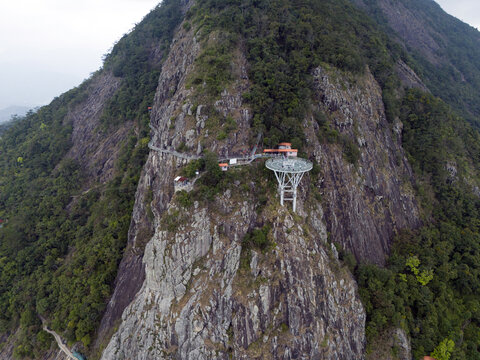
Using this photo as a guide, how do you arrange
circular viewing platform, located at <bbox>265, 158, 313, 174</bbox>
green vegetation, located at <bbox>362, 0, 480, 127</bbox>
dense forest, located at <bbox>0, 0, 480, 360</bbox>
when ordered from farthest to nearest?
green vegetation, located at <bbox>362, 0, 480, 127</bbox>
dense forest, located at <bbox>0, 0, 480, 360</bbox>
circular viewing platform, located at <bbox>265, 158, 313, 174</bbox>

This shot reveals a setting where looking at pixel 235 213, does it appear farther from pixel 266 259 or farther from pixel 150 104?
pixel 150 104

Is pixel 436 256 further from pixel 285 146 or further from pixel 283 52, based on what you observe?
pixel 283 52

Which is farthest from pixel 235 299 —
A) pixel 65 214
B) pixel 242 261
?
pixel 65 214

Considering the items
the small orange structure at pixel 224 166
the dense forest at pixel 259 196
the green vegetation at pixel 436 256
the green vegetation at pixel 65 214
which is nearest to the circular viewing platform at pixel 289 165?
the dense forest at pixel 259 196

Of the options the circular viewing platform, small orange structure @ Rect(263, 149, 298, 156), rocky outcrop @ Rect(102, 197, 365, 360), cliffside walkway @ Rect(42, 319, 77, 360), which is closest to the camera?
rocky outcrop @ Rect(102, 197, 365, 360)

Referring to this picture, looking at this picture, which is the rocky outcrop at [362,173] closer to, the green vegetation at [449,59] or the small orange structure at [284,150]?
the small orange structure at [284,150]

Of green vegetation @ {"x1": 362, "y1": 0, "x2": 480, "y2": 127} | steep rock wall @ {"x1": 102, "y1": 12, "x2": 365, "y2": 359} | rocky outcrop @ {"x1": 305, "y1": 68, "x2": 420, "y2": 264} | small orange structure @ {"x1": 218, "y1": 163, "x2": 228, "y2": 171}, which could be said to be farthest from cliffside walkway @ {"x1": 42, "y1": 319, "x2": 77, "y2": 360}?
green vegetation @ {"x1": 362, "y1": 0, "x2": 480, "y2": 127}

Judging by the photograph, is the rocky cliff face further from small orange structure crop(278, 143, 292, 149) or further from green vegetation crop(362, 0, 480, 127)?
green vegetation crop(362, 0, 480, 127)
